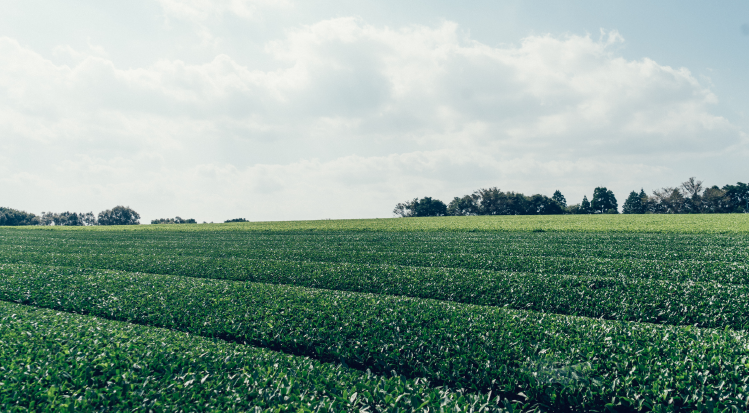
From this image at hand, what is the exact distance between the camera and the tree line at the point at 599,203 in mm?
95125

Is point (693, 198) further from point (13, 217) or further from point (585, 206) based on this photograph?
point (13, 217)

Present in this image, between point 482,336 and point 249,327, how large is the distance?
15.5 feet

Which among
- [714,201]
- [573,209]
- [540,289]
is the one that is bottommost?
[540,289]

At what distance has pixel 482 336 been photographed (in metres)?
6.80

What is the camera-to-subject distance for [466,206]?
11194cm

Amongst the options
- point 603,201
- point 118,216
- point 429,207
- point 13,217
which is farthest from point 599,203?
point 13,217

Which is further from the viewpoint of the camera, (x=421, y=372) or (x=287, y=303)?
(x=287, y=303)

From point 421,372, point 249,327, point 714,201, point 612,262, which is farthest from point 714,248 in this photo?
point 714,201

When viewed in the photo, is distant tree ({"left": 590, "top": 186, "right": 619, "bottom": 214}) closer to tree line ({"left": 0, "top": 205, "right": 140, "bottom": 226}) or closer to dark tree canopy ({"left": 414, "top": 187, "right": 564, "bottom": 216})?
dark tree canopy ({"left": 414, "top": 187, "right": 564, "bottom": 216})

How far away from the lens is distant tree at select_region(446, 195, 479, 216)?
110 m

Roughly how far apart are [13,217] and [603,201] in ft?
548

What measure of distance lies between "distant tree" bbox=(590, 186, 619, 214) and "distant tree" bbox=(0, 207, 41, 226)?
16324 cm

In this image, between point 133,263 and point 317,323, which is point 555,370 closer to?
point 317,323

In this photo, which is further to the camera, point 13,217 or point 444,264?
point 13,217
